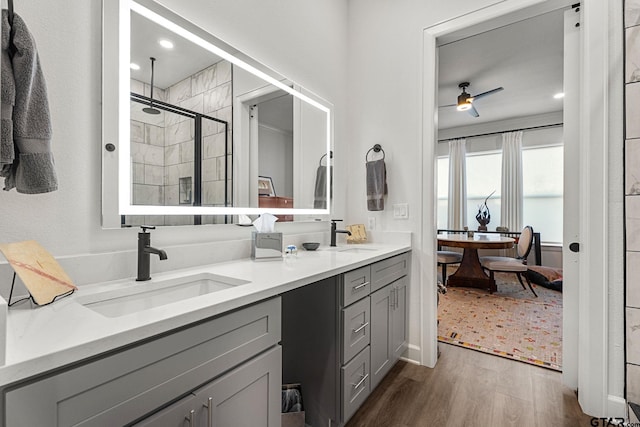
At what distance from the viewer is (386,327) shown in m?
1.88

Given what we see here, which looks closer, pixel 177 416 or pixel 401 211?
pixel 177 416

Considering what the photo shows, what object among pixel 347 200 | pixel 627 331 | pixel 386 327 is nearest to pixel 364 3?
pixel 347 200

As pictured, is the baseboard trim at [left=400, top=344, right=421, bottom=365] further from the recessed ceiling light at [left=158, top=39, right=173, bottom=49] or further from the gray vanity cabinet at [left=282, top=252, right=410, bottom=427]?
the recessed ceiling light at [left=158, top=39, right=173, bottom=49]

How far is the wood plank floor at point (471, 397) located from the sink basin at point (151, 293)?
1.07m

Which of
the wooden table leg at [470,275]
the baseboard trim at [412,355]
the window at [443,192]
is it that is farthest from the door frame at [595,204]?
the window at [443,192]

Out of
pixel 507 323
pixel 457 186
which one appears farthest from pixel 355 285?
pixel 457 186

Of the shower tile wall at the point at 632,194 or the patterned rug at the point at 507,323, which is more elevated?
the shower tile wall at the point at 632,194

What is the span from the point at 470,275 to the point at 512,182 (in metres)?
2.36

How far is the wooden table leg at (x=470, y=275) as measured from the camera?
414cm

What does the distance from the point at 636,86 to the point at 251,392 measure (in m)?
2.28

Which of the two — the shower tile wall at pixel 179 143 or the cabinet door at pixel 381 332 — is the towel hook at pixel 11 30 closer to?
the shower tile wall at pixel 179 143

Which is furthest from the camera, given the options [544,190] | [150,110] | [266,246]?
[544,190]

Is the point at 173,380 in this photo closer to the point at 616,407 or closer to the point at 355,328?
the point at 355,328

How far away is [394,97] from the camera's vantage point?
92.7 inches
